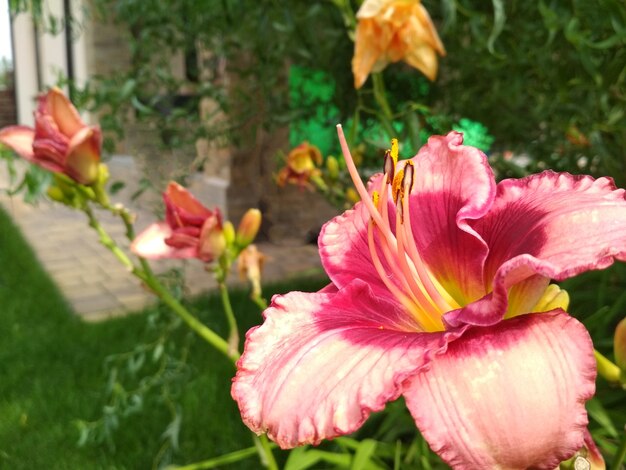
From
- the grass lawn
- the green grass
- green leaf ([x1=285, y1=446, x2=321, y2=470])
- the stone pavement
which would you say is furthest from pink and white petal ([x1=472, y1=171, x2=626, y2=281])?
the stone pavement

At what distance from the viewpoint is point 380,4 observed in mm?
965

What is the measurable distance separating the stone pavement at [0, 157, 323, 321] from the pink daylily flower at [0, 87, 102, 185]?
5.33 feet

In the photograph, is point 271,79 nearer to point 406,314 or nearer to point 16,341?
point 16,341

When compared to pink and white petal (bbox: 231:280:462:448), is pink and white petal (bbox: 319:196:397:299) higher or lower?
higher

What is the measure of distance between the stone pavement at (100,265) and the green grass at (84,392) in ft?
0.71

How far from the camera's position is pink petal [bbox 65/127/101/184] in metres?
0.87

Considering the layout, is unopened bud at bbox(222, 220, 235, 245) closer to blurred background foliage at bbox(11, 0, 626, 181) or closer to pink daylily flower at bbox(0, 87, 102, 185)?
pink daylily flower at bbox(0, 87, 102, 185)

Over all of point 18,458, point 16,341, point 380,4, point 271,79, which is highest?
point 380,4

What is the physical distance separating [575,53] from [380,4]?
54cm

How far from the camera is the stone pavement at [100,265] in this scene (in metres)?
3.42

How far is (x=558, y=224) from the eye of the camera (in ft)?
1.48

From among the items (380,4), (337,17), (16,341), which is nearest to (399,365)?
(380,4)

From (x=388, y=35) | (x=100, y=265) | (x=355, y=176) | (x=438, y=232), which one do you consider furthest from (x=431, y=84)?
(x=100, y=265)

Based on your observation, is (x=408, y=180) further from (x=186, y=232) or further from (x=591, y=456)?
(x=186, y=232)
